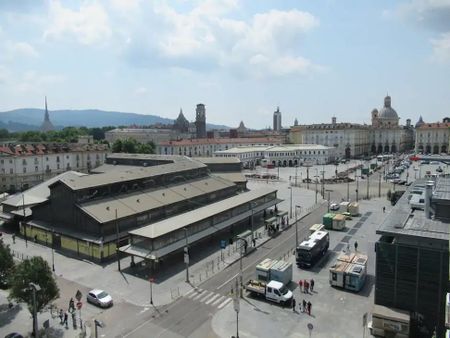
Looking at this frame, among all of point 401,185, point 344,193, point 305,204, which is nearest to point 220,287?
point 305,204

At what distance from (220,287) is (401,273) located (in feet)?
54.2

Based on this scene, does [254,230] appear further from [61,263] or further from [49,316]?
[49,316]

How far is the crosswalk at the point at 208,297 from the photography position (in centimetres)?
Answer: 3322

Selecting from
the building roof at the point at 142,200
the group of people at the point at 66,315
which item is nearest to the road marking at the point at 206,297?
the group of people at the point at 66,315

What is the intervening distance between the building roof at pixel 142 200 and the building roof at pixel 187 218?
217 inches

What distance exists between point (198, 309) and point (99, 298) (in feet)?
29.1

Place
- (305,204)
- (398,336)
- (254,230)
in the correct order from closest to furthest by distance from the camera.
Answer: (398,336) → (254,230) → (305,204)

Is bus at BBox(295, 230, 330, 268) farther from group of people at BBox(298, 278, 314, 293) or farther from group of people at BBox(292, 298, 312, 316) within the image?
group of people at BBox(292, 298, 312, 316)

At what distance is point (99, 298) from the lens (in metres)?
32.9

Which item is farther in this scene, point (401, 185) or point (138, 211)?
point (401, 185)

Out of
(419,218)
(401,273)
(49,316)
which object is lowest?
(49,316)

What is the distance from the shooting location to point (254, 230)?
56469mm

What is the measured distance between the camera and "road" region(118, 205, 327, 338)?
94.2 ft

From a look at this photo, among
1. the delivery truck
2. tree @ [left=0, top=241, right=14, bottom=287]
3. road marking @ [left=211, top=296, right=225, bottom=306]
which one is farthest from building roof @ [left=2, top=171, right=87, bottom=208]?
the delivery truck
